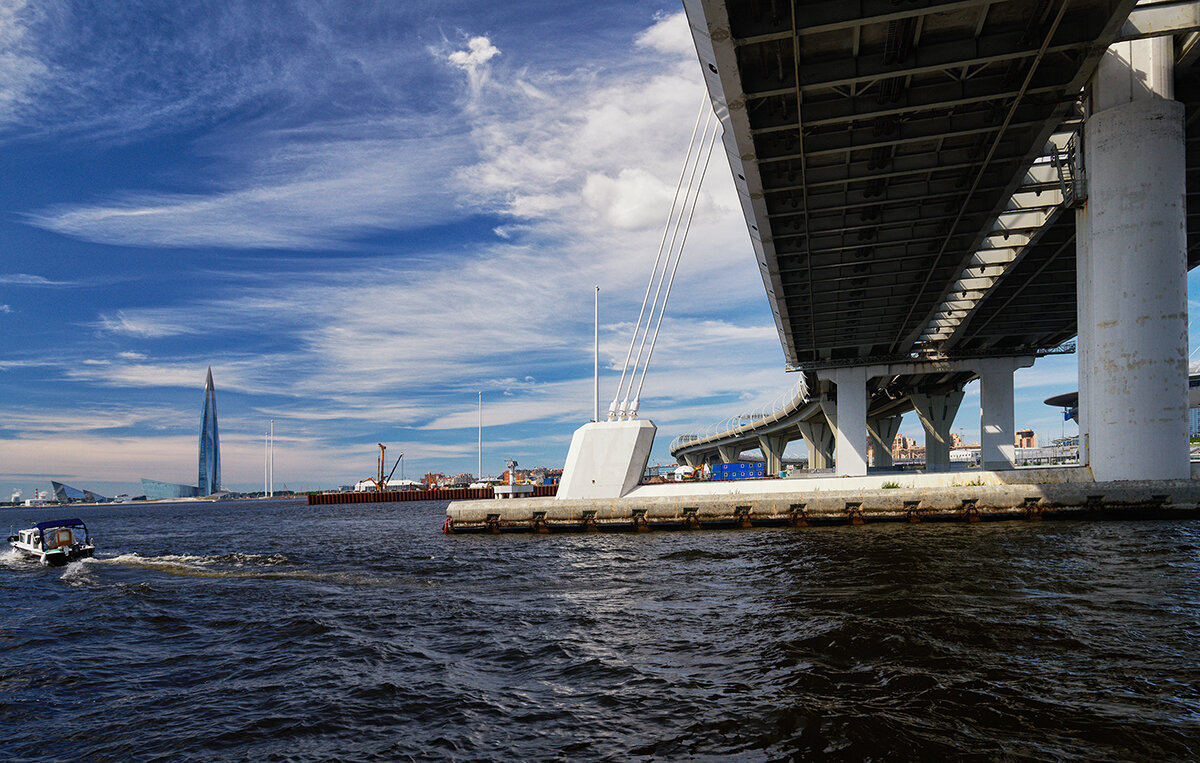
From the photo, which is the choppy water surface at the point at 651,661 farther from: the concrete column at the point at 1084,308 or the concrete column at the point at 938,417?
the concrete column at the point at 938,417

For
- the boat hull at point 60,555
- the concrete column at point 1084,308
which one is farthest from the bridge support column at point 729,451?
the boat hull at point 60,555

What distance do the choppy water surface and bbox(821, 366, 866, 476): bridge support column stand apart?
40055 mm

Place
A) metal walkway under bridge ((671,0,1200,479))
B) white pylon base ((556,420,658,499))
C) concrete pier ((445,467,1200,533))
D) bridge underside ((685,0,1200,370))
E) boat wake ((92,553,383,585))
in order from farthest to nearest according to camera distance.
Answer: white pylon base ((556,420,658,499))
concrete pier ((445,467,1200,533))
boat wake ((92,553,383,585))
metal walkway under bridge ((671,0,1200,479))
bridge underside ((685,0,1200,370))

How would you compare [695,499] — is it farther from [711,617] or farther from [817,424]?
[817,424]

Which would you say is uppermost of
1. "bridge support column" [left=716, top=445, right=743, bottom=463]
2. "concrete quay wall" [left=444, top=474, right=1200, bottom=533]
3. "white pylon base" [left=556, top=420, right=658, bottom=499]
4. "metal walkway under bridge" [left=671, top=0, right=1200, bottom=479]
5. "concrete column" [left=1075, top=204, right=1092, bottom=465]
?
"metal walkway under bridge" [left=671, top=0, right=1200, bottom=479]

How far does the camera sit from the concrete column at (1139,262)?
78.8ft

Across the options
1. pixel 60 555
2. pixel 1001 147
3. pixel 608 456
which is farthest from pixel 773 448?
pixel 60 555

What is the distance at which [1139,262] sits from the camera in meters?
24.2

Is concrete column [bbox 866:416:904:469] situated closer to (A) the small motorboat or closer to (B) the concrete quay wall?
(B) the concrete quay wall

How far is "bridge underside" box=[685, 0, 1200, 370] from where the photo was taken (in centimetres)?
2098

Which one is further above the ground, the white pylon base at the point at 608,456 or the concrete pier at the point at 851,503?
the white pylon base at the point at 608,456

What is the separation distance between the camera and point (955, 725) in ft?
23.2

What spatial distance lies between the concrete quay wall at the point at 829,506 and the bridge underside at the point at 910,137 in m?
12.4

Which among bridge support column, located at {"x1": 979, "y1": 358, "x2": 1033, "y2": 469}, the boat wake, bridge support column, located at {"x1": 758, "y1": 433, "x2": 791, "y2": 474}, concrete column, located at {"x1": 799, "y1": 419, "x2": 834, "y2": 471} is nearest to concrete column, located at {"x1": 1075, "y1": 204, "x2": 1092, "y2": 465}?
the boat wake
